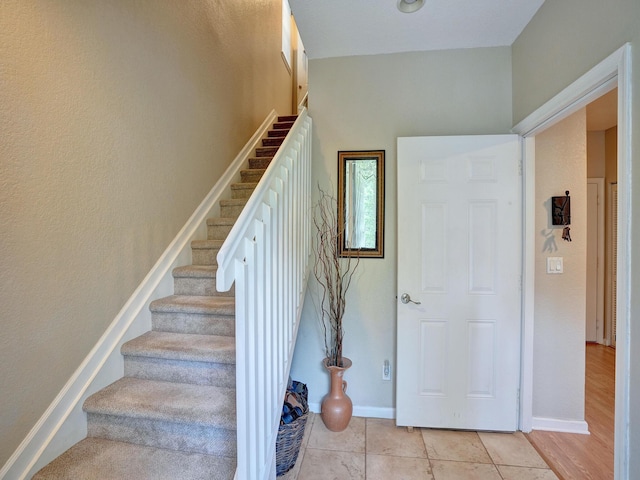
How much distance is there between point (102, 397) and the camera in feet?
4.44

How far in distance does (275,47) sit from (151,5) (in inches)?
109

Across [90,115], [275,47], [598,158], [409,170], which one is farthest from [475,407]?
[275,47]

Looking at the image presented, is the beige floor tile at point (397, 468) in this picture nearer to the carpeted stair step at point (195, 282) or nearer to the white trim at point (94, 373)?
the carpeted stair step at point (195, 282)

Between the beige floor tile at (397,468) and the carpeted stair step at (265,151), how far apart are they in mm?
2875

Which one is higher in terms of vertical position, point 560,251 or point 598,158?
point 598,158

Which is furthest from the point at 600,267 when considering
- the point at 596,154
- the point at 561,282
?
the point at 561,282

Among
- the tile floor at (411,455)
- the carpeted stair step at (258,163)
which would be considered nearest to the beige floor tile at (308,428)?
the tile floor at (411,455)

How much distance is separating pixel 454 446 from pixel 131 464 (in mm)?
1845

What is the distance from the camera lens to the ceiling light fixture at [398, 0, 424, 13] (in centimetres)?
164

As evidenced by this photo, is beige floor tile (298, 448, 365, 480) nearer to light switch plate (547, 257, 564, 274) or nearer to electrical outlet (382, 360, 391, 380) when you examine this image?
electrical outlet (382, 360, 391, 380)

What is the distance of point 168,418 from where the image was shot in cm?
124

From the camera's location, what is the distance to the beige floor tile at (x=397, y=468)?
161 cm

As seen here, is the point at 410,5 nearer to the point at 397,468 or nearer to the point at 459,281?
the point at 459,281

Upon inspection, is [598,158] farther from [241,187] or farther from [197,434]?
[197,434]
